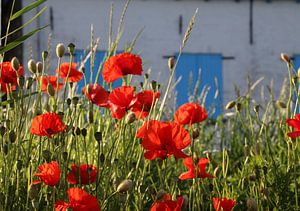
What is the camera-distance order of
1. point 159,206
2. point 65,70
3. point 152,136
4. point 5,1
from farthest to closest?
1. point 5,1
2. point 65,70
3. point 152,136
4. point 159,206

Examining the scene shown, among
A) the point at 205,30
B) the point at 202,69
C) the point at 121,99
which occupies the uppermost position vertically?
the point at 205,30

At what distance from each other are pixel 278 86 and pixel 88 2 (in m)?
3.68

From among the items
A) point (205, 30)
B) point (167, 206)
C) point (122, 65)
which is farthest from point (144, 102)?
point (205, 30)

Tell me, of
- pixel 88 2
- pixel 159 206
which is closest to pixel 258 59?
pixel 88 2

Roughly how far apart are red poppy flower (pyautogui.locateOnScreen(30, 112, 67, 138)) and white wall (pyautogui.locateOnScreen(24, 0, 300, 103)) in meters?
9.58

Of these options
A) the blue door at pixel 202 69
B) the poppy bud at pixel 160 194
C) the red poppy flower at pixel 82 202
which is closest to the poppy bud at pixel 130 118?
the poppy bud at pixel 160 194

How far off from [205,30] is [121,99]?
10.1 m

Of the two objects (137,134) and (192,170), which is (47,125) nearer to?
(137,134)

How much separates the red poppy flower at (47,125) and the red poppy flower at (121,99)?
21 centimetres

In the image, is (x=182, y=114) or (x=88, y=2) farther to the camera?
(x=88, y=2)

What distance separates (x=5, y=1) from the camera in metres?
11.4

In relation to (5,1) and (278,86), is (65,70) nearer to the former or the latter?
(5,1)

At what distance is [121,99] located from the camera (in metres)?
2.04

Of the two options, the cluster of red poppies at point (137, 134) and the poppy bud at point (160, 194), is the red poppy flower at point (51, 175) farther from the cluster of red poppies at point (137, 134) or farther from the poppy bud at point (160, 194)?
the poppy bud at point (160, 194)
